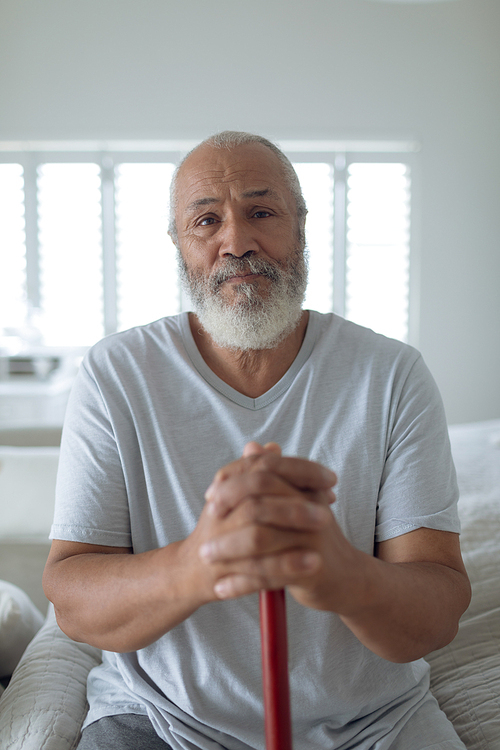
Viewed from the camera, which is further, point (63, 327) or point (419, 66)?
point (63, 327)

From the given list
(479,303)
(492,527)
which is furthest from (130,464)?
(479,303)

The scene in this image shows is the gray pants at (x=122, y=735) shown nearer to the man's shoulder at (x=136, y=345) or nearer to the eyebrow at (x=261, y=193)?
the man's shoulder at (x=136, y=345)

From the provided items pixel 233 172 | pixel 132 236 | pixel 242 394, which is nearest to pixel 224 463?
pixel 242 394

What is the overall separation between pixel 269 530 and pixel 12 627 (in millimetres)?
874

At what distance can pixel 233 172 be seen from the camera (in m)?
0.98

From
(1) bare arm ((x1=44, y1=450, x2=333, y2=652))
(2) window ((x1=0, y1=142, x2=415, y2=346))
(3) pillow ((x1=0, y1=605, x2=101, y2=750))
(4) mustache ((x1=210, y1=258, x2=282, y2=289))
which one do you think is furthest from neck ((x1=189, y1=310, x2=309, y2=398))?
(2) window ((x1=0, y1=142, x2=415, y2=346))

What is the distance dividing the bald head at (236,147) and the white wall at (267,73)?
2521 mm

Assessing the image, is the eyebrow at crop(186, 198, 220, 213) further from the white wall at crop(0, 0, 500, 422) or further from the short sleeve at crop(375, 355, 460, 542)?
the white wall at crop(0, 0, 500, 422)

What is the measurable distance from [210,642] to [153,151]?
3.21m

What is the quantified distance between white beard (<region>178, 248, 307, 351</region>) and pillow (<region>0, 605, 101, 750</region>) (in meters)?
0.65

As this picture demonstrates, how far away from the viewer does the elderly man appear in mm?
772

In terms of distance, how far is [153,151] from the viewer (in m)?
3.48

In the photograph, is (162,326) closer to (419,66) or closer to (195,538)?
(195,538)

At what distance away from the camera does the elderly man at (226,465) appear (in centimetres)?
77
